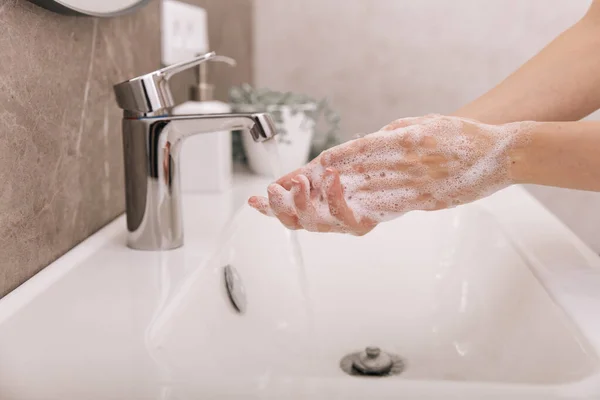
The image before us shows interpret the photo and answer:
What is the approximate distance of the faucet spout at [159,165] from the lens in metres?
0.60

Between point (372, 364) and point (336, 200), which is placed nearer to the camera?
point (336, 200)

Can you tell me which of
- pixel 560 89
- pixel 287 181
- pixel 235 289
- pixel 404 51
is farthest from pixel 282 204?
pixel 404 51

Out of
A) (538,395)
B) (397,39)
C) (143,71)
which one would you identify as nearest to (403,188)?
(538,395)

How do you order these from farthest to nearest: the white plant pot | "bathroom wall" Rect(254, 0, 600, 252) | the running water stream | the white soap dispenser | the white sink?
"bathroom wall" Rect(254, 0, 600, 252), the white plant pot, the white soap dispenser, the running water stream, the white sink

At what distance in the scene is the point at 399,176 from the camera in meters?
0.49

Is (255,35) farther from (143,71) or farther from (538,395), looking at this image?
(538,395)

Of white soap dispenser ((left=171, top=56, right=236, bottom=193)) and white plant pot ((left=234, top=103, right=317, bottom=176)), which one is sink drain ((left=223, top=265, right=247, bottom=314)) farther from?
white plant pot ((left=234, top=103, right=317, bottom=176))

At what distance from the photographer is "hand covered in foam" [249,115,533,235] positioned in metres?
0.48

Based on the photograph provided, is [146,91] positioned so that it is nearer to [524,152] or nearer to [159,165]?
[159,165]

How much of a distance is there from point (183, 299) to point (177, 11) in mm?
540

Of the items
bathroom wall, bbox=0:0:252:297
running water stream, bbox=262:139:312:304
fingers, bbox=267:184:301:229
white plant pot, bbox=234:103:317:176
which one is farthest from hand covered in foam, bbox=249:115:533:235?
white plant pot, bbox=234:103:317:176

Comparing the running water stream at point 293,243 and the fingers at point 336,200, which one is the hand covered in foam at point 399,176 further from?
the running water stream at point 293,243

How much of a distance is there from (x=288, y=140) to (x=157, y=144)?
0.45 m

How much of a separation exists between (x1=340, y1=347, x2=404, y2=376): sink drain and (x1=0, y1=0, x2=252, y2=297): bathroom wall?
30cm
